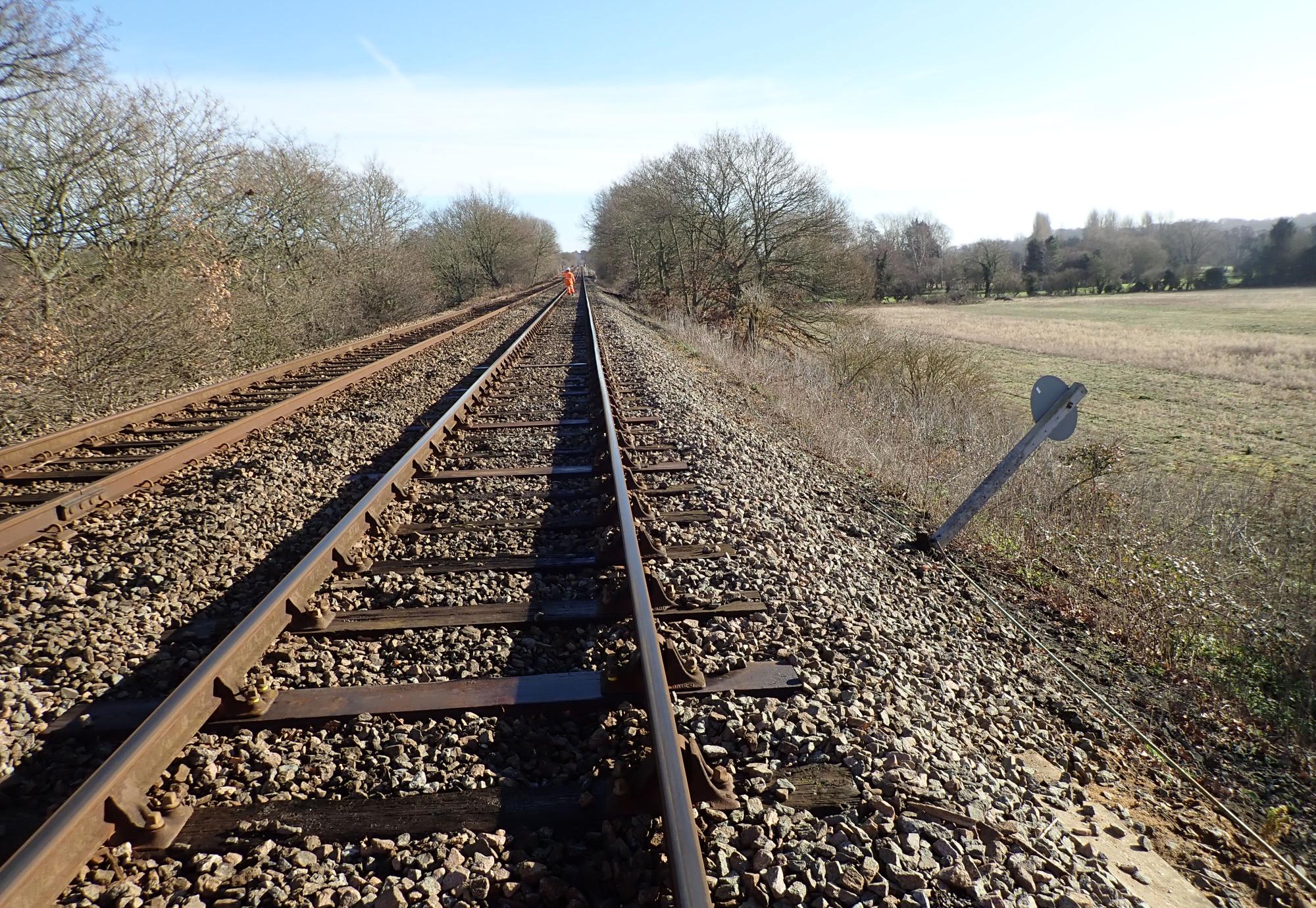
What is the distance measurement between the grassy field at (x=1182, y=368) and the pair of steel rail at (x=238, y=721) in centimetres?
1471

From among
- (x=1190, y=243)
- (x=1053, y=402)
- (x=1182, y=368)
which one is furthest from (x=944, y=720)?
(x=1190, y=243)

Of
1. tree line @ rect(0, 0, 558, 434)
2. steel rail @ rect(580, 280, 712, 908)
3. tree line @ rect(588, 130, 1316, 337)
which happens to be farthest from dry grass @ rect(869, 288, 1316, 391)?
steel rail @ rect(580, 280, 712, 908)

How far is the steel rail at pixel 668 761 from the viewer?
1806mm

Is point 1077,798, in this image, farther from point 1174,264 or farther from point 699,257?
point 1174,264

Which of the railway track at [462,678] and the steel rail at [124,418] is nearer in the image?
the railway track at [462,678]

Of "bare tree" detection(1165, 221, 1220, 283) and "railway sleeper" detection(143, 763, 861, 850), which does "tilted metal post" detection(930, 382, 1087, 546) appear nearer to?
"railway sleeper" detection(143, 763, 861, 850)

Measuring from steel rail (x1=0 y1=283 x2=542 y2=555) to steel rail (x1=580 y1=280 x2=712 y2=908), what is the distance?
370cm

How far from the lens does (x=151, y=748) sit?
2.37 meters

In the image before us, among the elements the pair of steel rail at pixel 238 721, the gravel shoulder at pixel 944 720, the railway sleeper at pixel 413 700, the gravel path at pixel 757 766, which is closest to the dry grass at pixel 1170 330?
the gravel shoulder at pixel 944 720

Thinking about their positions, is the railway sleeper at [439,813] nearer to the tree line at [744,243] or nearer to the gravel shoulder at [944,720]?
the gravel shoulder at [944,720]

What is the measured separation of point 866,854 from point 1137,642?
386 centimetres

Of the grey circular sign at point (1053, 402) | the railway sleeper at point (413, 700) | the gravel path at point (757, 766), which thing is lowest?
the gravel path at point (757, 766)

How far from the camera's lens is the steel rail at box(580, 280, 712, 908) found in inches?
71.1

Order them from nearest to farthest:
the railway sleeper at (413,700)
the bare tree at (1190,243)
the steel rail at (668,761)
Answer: the steel rail at (668,761) < the railway sleeper at (413,700) < the bare tree at (1190,243)
